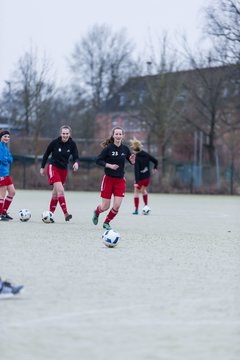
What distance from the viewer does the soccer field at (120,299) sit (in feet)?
18.2

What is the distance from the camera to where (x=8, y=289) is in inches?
282

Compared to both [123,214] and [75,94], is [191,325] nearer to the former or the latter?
[123,214]

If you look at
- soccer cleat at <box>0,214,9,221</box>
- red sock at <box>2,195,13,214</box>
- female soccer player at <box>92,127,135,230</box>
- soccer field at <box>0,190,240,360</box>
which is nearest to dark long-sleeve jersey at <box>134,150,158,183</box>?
red sock at <box>2,195,13,214</box>

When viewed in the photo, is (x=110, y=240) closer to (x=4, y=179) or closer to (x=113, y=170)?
(x=113, y=170)

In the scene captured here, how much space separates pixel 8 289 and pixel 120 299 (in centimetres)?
92

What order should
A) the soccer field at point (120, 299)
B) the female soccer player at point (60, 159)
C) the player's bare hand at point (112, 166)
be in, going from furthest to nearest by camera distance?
the female soccer player at point (60, 159)
the player's bare hand at point (112, 166)
the soccer field at point (120, 299)

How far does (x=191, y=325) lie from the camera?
629cm

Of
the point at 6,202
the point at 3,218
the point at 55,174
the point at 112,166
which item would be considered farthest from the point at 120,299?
the point at 6,202

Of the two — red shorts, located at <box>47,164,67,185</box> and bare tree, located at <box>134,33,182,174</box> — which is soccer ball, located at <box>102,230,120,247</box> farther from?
bare tree, located at <box>134,33,182,174</box>

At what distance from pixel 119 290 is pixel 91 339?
2056 mm

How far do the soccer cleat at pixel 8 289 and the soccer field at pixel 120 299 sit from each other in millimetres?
86

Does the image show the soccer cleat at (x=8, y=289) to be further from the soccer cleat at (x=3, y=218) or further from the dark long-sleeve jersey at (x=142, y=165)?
the dark long-sleeve jersey at (x=142, y=165)

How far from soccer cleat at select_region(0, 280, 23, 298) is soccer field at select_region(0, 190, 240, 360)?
0.28 feet

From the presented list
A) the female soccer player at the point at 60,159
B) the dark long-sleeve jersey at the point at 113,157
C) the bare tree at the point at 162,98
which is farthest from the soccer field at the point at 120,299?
the bare tree at the point at 162,98
